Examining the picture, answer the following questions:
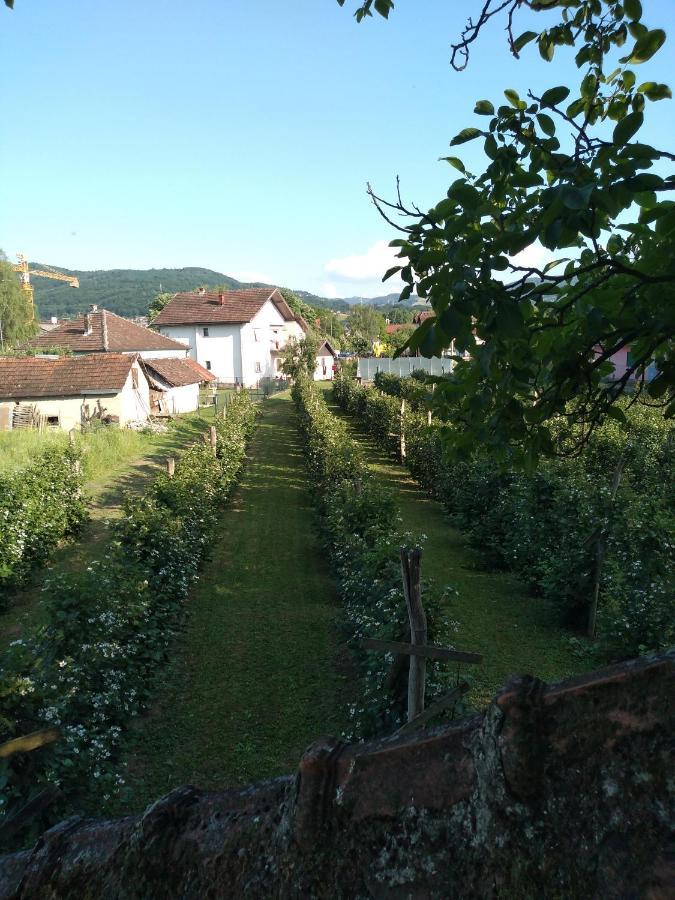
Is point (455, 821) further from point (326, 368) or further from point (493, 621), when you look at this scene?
point (326, 368)

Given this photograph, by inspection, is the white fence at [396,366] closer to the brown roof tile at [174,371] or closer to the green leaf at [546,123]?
the brown roof tile at [174,371]

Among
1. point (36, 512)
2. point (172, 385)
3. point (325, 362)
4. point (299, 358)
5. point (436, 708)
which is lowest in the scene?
point (36, 512)

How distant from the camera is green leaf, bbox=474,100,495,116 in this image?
8.40 ft

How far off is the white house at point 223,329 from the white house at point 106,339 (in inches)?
301

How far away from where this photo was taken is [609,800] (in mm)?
964

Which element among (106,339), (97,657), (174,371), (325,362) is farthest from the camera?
(325,362)

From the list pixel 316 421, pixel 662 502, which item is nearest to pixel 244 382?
pixel 316 421

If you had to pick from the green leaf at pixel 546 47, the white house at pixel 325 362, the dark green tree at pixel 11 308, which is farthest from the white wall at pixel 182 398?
the dark green tree at pixel 11 308

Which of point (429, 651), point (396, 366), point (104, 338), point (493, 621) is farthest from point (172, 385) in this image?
point (429, 651)

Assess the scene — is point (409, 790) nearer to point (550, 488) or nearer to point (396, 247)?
point (396, 247)

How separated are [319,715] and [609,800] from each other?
7.32 m

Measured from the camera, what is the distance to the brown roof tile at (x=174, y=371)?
35531mm

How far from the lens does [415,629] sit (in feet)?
18.3

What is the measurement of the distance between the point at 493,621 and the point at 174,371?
1217 inches
